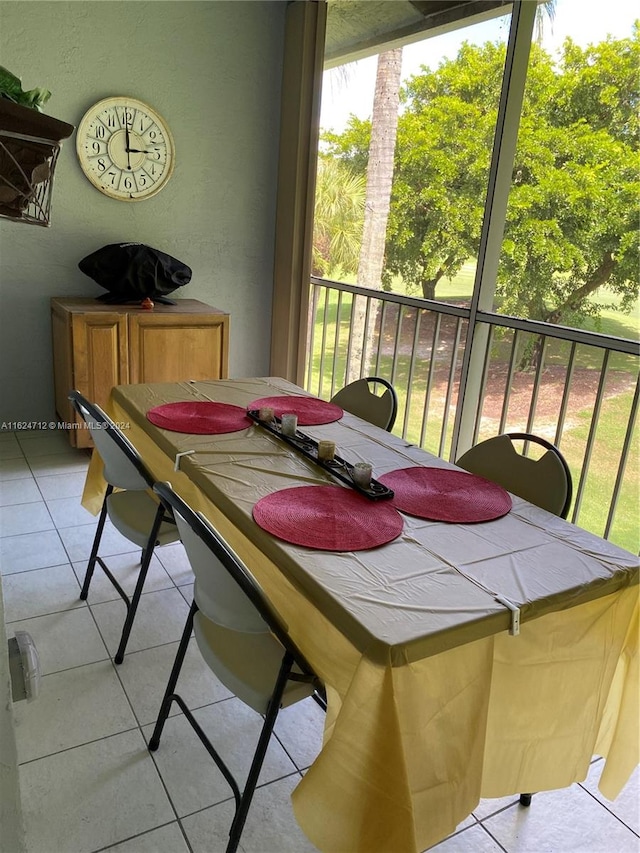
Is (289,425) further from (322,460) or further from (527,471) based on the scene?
(527,471)

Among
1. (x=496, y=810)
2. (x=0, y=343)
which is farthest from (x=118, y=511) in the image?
(x=0, y=343)

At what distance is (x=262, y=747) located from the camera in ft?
4.44

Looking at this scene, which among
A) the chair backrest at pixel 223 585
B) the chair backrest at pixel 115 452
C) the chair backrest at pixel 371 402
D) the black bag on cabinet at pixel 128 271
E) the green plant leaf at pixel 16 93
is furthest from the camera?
the black bag on cabinet at pixel 128 271

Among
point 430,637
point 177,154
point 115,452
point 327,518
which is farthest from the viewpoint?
point 177,154

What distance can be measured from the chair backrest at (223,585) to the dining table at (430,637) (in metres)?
0.08

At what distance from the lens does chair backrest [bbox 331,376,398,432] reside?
100 inches

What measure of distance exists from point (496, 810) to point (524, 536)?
2.40ft

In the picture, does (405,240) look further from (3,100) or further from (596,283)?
(3,100)

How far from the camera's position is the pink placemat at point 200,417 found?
84.9 inches

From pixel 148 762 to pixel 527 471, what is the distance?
1.41 m

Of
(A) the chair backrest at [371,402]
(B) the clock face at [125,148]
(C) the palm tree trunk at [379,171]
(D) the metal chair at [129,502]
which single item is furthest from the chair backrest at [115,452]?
(C) the palm tree trunk at [379,171]

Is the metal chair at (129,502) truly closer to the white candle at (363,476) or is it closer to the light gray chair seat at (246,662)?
the light gray chair seat at (246,662)

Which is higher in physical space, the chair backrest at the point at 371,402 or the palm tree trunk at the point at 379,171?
the palm tree trunk at the point at 379,171

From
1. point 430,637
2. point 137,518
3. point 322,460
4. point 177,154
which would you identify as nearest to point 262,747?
point 430,637
